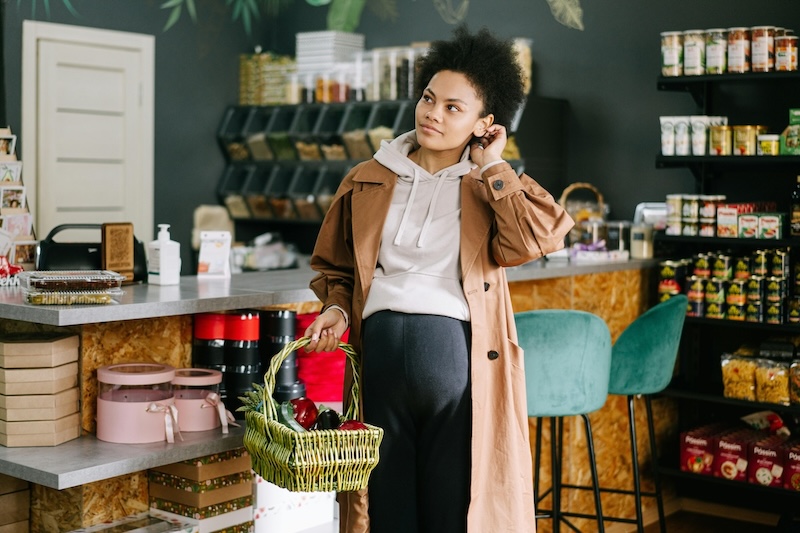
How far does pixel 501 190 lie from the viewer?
7.47 ft

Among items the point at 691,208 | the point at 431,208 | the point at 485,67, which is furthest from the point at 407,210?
the point at 691,208

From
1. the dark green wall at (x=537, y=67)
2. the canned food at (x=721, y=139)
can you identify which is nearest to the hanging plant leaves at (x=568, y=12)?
the dark green wall at (x=537, y=67)

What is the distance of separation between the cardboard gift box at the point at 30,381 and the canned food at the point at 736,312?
9.28 feet

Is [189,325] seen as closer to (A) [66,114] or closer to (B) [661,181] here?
(B) [661,181]

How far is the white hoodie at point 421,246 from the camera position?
89.7 inches

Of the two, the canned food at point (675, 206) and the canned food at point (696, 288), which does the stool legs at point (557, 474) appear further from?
the canned food at point (675, 206)

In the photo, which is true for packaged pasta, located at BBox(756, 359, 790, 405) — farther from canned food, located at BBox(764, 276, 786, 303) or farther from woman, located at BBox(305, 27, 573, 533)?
woman, located at BBox(305, 27, 573, 533)

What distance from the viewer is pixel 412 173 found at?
7.80 feet

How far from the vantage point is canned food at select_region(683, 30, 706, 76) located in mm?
4359

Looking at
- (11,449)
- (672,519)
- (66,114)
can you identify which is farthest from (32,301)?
(66,114)

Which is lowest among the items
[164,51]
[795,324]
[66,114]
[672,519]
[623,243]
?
[672,519]

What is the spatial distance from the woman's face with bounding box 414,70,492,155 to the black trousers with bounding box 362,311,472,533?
0.41 metres

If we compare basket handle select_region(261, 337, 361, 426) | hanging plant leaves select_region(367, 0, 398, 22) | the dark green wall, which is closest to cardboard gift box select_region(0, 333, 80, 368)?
basket handle select_region(261, 337, 361, 426)

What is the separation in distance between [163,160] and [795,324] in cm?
409
